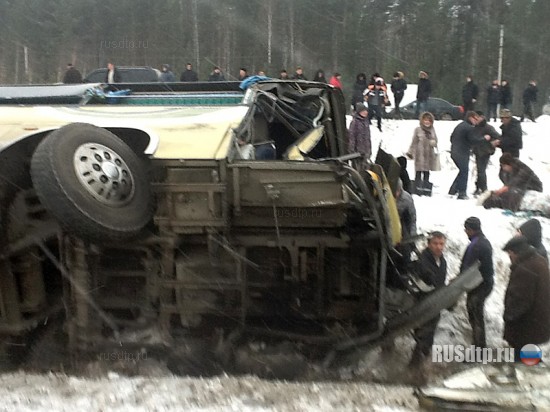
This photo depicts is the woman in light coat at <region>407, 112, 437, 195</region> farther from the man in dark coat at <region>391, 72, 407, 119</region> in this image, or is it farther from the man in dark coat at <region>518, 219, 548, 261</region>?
the man in dark coat at <region>391, 72, 407, 119</region>

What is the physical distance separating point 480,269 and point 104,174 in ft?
11.2

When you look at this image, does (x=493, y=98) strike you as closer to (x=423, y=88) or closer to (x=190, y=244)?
(x=423, y=88)

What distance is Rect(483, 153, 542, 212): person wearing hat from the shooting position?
8.95 m

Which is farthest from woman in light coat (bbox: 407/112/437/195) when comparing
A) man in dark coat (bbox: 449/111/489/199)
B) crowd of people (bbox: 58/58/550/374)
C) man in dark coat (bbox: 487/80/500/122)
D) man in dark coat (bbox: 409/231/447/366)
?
man in dark coat (bbox: 487/80/500/122)

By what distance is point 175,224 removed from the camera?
4.54 m

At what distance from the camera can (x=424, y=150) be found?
10.7 m

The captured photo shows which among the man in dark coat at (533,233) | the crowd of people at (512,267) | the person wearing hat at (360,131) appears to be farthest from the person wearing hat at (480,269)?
the person wearing hat at (360,131)

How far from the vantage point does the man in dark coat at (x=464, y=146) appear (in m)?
10.6

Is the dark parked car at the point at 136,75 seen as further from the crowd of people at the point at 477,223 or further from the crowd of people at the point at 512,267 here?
the crowd of people at the point at 512,267

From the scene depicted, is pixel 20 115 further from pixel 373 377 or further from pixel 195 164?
pixel 373 377

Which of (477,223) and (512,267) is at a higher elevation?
(477,223)

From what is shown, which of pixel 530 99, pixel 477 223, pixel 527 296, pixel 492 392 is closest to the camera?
pixel 492 392

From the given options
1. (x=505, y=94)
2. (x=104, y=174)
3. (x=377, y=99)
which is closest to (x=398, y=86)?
(x=377, y=99)

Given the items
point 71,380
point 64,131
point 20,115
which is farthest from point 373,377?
point 20,115
